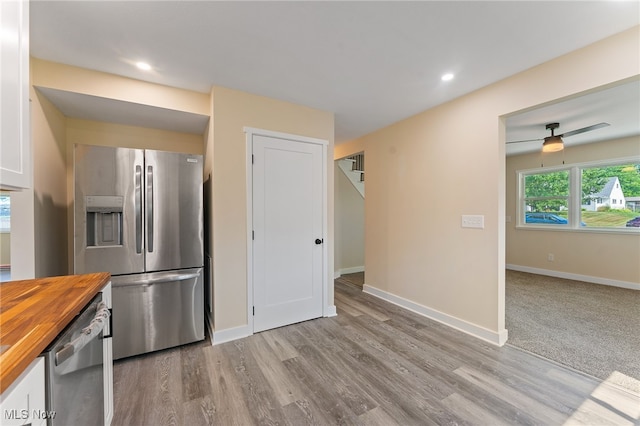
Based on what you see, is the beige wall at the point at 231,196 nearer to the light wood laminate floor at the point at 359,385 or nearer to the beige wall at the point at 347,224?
the light wood laminate floor at the point at 359,385

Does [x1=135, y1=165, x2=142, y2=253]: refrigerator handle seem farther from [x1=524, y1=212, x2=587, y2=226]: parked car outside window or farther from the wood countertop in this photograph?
[x1=524, y1=212, x2=587, y2=226]: parked car outside window

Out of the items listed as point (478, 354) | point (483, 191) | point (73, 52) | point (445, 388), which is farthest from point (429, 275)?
point (73, 52)

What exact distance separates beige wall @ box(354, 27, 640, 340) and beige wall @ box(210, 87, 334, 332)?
193 cm

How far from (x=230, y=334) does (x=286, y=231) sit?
1209 millimetres

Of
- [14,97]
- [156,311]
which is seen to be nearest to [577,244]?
[156,311]

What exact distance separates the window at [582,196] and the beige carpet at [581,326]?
1168 mm

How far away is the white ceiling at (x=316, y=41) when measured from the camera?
1.57 metres

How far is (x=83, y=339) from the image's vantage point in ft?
3.19

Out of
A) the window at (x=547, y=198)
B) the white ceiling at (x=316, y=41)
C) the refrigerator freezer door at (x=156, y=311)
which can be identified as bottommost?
the refrigerator freezer door at (x=156, y=311)

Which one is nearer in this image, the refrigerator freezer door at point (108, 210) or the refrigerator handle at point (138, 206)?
the refrigerator freezer door at point (108, 210)

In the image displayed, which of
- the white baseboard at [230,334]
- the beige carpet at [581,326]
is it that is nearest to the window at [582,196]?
the beige carpet at [581,326]

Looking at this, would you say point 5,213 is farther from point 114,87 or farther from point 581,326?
point 581,326

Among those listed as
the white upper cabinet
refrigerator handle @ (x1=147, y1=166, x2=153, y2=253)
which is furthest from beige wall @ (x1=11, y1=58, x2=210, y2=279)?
the white upper cabinet

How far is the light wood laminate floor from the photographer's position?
5.17ft
